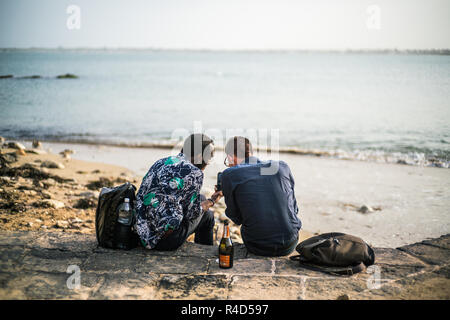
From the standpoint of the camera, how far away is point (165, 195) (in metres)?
3.71

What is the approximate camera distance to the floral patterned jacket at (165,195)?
370 centimetres

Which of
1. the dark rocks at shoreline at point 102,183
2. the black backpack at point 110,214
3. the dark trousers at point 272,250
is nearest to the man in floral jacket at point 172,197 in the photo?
the black backpack at point 110,214

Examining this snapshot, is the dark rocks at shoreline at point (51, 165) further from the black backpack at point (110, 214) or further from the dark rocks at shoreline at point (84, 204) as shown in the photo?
the black backpack at point (110, 214)

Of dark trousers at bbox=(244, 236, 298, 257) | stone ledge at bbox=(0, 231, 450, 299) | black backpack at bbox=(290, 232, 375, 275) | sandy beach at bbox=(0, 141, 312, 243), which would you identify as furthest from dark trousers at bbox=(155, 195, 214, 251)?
black backpack at bbox=(290, 232, 375, 275)

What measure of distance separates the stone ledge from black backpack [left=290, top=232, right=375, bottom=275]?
0.08 metres

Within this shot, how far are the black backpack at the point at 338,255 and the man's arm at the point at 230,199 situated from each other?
746 millimetres

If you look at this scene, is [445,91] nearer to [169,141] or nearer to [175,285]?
[175,285]

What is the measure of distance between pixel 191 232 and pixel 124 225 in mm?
730

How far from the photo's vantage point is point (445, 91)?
27.9 feet

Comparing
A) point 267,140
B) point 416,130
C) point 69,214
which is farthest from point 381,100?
point 69,214

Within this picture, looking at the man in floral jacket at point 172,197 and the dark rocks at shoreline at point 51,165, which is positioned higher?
the man in floral jacket at point 172,197

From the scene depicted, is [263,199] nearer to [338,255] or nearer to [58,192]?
[338,255]

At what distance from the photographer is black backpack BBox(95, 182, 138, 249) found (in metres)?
3.86

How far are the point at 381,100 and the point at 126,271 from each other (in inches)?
937
